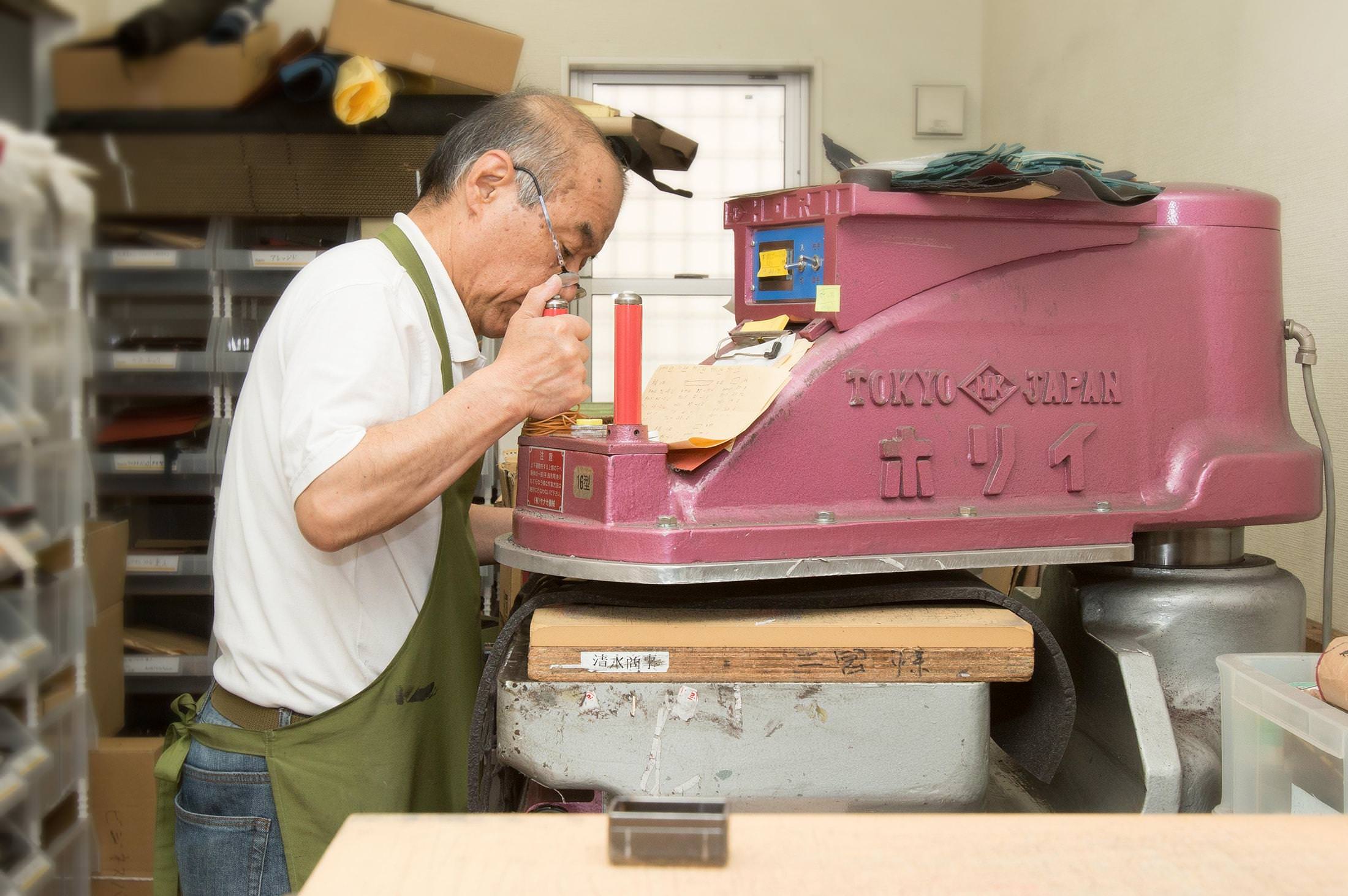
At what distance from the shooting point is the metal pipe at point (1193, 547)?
1135 mm

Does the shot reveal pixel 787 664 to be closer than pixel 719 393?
Yes

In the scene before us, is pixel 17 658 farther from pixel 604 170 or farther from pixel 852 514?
pixel 604 170

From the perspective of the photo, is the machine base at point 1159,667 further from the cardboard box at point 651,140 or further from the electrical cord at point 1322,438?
the cardboard box at point 651,140

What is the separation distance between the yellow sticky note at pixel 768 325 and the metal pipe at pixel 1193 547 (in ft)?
1.54

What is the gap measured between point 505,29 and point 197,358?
1.93 metres

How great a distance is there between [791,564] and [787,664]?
10 cm

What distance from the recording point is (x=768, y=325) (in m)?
1.10

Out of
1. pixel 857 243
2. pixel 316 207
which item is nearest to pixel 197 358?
pixel 316 207

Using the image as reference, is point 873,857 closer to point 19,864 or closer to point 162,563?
point 19,864

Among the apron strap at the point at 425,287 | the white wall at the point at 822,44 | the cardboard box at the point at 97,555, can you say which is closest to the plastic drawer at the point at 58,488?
the cardboard box at the point at 97,555

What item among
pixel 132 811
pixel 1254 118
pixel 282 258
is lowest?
pixel 132 811

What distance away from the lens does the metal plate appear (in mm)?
896

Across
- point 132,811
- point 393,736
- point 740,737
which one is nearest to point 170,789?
point 393,736

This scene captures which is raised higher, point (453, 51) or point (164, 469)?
point (453, 51)
